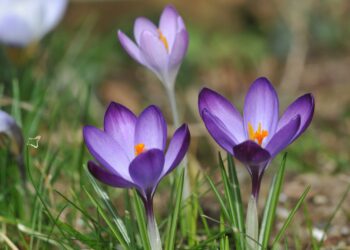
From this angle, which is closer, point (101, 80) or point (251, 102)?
point (251, 102)

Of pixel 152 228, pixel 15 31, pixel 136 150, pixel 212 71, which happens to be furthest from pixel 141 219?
pixel 212 71

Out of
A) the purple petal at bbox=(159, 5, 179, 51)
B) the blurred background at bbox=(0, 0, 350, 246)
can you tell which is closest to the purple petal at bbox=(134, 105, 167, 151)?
the purple petal at bbox=(159, 5, 179, 51)

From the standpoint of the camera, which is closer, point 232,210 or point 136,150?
point 136,150

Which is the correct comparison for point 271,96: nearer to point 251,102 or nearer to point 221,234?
point 251,102

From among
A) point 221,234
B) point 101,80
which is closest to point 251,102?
point 221,234

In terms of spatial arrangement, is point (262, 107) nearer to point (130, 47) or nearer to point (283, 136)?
point (283, 136)

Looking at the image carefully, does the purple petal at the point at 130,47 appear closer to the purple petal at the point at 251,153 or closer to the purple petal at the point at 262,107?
the purple petal at the point at 262,107

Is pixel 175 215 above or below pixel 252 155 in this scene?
below
